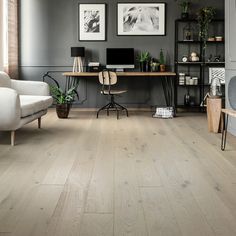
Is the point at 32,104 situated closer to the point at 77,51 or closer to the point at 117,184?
the point at 117,184

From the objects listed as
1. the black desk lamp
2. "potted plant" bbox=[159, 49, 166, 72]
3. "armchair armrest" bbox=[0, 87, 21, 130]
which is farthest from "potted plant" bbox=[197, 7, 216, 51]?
"armchair armrest" bbox=[0, 87, 21, 130]

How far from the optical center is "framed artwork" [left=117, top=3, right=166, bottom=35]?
7703mm

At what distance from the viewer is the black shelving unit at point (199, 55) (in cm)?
773

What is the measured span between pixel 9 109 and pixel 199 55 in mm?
4598

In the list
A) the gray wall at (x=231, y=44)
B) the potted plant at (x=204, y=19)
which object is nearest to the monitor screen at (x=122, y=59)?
the potted plant at (x=204, y=19)

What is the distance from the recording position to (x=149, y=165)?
3.37 metres

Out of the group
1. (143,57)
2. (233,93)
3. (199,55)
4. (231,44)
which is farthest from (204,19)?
(233,93)

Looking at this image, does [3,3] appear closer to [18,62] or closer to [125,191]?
[18,62]

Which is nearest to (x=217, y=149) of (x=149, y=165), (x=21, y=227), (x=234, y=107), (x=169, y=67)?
(x=234, y=107)

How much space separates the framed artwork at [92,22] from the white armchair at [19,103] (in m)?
2.33

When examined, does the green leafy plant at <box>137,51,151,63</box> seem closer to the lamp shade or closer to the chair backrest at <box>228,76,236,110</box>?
the lamp shade

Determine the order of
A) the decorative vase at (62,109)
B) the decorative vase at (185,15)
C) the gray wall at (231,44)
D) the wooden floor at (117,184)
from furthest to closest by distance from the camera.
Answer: the decorative vase at (185,15)
the decorative vase at (62,109)
the gray wall at (231,44)
the wooden floor at (117,184)

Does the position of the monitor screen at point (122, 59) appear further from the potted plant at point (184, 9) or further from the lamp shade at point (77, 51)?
the potted plant at point (184, 9)

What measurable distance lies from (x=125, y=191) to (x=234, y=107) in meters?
2.04
